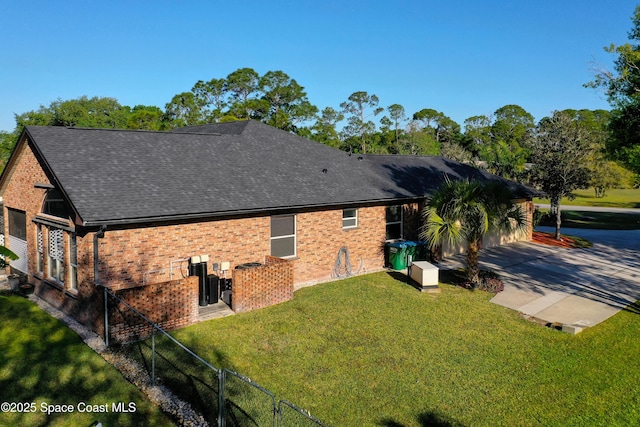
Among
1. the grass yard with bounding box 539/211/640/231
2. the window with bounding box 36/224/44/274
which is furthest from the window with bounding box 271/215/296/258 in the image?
the grass yard with bounding box 539/211/640/231

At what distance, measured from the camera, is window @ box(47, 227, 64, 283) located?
12258 mm

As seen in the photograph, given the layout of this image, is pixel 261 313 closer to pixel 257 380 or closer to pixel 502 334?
pixel 257 380

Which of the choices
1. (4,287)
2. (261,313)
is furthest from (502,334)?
(4,287)

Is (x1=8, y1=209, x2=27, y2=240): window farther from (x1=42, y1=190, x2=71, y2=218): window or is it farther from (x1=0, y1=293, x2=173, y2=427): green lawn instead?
(x1=0, y1=293, x2=173, y2=427): green lawn

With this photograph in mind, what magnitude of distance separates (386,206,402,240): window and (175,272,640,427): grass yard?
17.5 ft

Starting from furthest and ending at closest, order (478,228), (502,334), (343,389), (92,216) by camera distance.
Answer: (478,228), (502,334), (92,216), (343,389)

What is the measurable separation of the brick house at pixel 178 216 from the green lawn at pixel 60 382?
1.06 metres

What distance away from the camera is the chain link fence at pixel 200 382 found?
6867 millimetres

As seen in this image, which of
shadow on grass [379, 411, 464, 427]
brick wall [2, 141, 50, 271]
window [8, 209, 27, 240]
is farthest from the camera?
window [8, 209, 27, 240]

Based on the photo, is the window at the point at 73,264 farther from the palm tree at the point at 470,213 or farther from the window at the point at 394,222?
the window at the point at 394,222

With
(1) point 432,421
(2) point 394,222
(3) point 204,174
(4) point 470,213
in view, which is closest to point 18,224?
(3) point 204,174

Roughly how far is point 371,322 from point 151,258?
6.35m

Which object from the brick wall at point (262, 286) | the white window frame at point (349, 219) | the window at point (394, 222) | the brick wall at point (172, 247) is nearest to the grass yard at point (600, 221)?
the window at point (394, 222)

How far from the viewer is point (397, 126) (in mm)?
82188
